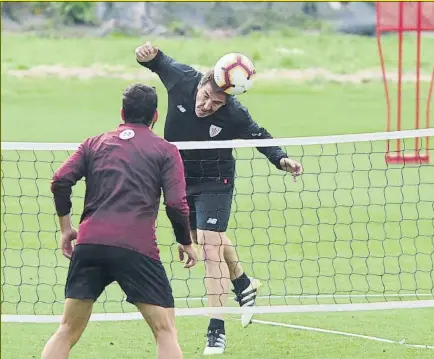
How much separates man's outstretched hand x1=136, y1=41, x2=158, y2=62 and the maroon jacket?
6.79 ft

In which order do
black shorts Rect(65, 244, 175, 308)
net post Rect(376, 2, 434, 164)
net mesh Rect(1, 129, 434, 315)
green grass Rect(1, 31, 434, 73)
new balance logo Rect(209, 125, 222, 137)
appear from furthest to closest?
green grass Rect(1, 31, 434, 73), net post Rect(376, 2, 434, 164), net mesh Rect(1, 129, 434, 315), new balance logo Rect(209, 125, 222, 137), black shorts Rect(65, 244, 175, 308)

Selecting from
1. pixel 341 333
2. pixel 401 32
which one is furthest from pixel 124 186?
pixel 401 32

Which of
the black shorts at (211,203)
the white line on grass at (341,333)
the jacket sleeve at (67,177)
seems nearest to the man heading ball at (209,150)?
the black shorts at (211,203)

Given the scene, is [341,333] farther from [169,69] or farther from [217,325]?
[169,69]

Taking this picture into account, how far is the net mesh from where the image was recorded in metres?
11.2

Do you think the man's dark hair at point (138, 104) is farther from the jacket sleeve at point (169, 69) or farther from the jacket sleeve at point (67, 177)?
the jacket sleeve at point (169, 69)

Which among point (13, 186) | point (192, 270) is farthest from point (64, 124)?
point (192, 270)

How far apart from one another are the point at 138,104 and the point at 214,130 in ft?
6.55

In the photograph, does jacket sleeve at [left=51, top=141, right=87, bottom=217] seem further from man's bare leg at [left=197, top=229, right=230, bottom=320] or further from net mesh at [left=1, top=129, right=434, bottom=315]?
man's bare leg at [left=197, top=229, right=230, bottom=320]

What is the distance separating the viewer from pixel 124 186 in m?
7.64

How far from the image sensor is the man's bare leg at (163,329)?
25.2 ft

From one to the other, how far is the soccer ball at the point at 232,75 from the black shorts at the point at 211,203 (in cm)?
85

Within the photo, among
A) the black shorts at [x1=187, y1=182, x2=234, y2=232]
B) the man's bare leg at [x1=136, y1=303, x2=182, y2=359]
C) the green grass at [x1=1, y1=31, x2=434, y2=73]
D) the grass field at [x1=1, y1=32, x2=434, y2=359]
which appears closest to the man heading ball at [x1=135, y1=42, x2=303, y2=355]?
the black shorts at [x1=187, y1=182, x2=234, y2=232]

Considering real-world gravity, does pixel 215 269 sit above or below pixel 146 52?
below
